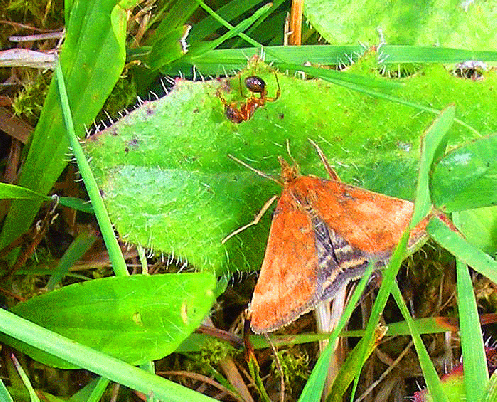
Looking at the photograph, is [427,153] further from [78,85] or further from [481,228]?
[78,85]

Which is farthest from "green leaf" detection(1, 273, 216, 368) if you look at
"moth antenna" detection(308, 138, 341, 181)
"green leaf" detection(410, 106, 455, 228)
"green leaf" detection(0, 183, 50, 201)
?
"moth antenna" detection(308, 138, 341, 181)

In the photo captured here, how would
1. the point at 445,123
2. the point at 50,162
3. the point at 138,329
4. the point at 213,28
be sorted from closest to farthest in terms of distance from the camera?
the point at 445,123
the point at 138,329
the point at 50,162
the point at 213,28

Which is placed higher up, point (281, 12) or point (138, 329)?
point (281, 12)

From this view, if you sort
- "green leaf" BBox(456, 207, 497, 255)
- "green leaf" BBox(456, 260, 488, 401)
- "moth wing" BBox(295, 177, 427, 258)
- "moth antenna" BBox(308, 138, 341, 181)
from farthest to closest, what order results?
"green leaf" BBox(456, 207, 497, 255) → "moth antenna" BBox(308, 138, 341, 181) → "moth wing" BBox(295, 177, 427, 258) → "green leaf" BBox(456, 260, 488, 401)

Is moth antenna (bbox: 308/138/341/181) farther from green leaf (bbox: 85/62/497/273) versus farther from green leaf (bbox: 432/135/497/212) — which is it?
green leaf (bbox: 432/135/497/212)

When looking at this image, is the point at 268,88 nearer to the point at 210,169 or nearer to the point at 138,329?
the point at 210,169

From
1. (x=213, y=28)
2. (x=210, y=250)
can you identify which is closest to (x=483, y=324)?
(x=210, y=250)
